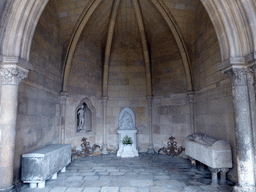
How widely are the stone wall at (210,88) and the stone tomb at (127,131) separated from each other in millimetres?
2757

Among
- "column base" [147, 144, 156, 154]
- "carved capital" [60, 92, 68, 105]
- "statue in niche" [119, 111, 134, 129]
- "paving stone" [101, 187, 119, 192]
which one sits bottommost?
"paving stone" [101, 187, 119, 192]

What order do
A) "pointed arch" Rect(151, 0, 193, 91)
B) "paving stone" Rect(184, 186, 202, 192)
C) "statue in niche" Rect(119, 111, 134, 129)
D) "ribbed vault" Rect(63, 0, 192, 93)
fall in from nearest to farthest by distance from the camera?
"paving stone" Rect(184, 186, 202, 192) → "pointed arch" Rect(151, 0, 193, 91) → "ribbed vault" Rect(63, 0, 192, 93) → "statue in niche" Rect(119, 111, 134, 129)

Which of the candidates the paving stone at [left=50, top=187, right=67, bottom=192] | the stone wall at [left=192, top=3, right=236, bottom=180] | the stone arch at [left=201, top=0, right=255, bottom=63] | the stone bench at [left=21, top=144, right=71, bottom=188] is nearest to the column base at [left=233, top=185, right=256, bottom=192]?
the stone wall at [left=192, top=3, right=236, bottom=180]

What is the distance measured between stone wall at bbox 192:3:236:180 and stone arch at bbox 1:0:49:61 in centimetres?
505

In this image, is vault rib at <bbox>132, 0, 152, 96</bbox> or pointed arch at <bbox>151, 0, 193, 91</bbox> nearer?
pointed arch at <bbox>151, 0, 193, 91</bbox>

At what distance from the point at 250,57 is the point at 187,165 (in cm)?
419

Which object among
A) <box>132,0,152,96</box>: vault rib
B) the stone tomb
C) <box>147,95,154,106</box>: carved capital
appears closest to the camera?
the stone tomb

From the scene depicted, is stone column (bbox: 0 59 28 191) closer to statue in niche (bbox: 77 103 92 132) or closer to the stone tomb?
statue in niche (bbox: 77 103 92 132)

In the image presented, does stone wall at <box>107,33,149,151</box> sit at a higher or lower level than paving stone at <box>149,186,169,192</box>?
higher

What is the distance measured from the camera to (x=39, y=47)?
233 inches

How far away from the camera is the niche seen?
841 centimetres

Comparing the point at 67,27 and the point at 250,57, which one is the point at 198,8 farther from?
the point at 67,27

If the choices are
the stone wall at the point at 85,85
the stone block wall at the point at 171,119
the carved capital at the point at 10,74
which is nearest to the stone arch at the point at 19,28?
the carved capital at the point at 10,74

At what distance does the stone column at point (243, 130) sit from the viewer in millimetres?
3797
